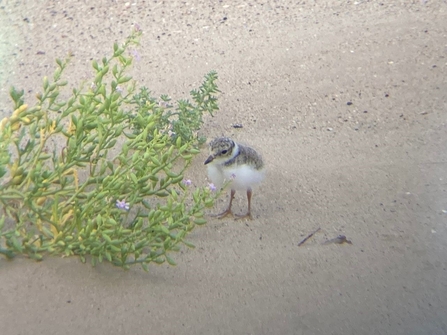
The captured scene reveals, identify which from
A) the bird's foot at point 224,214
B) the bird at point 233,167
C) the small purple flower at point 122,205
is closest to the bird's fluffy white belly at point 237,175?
the bird at point 233,167

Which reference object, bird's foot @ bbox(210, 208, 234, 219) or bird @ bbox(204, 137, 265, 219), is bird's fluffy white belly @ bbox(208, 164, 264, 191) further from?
bird's foot @ bbox(210, 208, 234, 219)

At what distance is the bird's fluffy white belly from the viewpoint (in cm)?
488

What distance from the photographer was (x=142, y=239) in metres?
3.90

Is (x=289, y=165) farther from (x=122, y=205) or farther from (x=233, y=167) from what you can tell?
(x=122, y=205)

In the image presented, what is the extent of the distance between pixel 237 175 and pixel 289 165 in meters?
0.76

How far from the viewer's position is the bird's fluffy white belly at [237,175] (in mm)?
4883

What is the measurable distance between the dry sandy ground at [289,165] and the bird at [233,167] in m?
0.21

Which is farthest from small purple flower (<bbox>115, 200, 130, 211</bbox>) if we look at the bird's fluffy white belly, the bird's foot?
the bird's foot

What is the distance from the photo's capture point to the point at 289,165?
5.50m

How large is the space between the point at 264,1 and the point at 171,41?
135 cm

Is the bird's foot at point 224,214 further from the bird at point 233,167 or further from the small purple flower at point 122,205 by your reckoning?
the small purple flower at point 122,205

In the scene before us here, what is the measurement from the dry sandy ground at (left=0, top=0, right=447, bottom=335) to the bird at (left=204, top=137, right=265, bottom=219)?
0.21 m

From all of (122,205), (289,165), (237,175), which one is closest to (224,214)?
(237,175)

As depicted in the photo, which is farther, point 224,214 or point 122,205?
point 224,214
